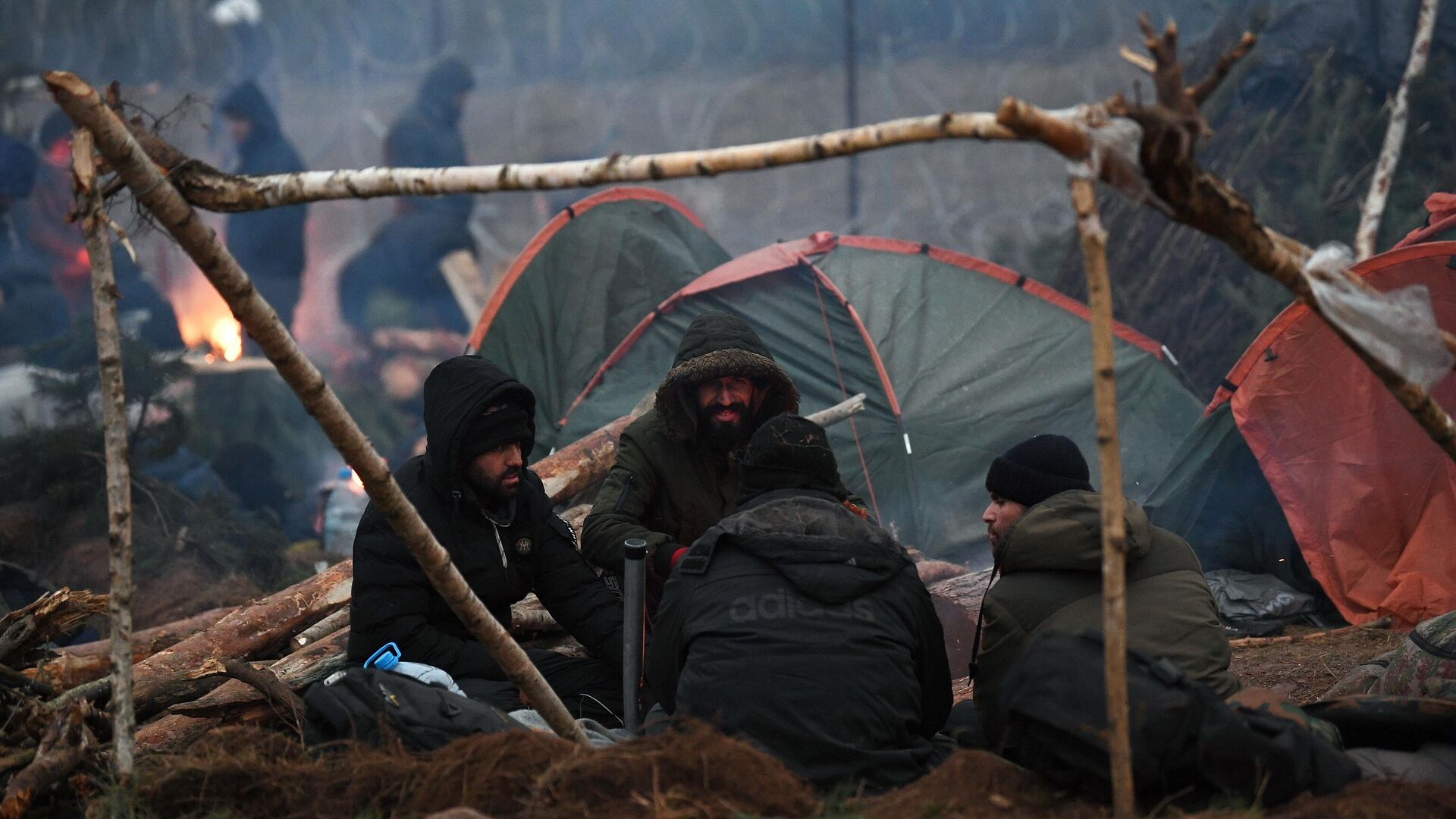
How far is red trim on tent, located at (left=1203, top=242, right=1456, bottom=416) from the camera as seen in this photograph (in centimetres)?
555

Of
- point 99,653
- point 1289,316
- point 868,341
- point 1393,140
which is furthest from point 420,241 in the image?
point 1289,316

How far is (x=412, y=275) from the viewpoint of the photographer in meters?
12.5

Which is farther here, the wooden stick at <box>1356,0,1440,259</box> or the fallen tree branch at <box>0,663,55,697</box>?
the wooden stick at <box>1356,0,1440,259</box>

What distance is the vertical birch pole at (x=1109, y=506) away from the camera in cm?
251

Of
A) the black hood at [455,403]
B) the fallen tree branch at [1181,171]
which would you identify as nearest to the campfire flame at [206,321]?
the black hood at [455,403]

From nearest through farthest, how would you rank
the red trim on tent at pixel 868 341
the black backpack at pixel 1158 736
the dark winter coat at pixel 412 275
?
the black backpack at pixel 1158 736 → the red trim on tent at pixel 868 341 → the dark winter coat at pixel 412 275

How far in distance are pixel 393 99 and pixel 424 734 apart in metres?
13.0

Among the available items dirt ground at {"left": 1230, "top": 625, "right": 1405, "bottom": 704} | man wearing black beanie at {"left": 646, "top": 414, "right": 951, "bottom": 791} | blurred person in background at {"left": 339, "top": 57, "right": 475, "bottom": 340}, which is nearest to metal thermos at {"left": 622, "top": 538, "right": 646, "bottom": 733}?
man wearing black beanie at {"left": 646, "top": 414, "right": 951, "bottom": 791}

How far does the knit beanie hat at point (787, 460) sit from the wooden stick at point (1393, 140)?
6.26m

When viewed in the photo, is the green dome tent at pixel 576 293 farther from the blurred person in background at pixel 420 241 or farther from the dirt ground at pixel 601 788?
the dirt ground at pixel 601 788

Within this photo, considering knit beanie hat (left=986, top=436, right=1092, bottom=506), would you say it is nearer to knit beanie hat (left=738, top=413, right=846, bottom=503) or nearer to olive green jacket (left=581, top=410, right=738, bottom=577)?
knit beanie hat (left=738, top=413, right=846, bottom=503)

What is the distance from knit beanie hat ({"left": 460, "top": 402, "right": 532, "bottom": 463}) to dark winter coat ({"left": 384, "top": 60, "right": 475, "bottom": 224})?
8644 mm

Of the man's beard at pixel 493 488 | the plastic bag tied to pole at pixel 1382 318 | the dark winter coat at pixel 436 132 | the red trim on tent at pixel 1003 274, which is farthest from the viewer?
the dark winter coat at pixel 436 132

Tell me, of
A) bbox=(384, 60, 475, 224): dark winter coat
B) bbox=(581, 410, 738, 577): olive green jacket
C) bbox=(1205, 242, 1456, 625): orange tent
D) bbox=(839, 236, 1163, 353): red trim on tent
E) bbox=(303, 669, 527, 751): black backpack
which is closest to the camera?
bbox=(303, 669, 527, 751): black backpack
